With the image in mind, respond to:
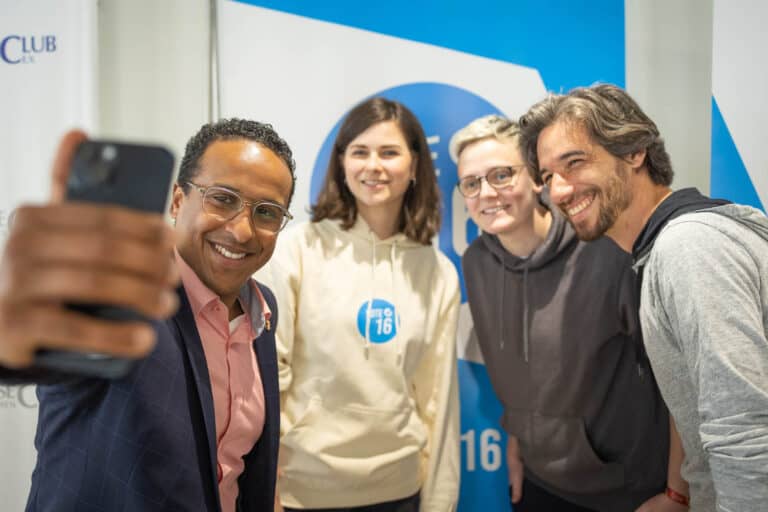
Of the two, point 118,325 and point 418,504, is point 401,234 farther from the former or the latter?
point 118,325

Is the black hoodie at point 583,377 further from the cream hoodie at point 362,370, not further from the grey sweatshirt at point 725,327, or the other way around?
the grey sweatshirt at point 725,327

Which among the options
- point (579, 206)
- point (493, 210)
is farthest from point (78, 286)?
point (493, 210)

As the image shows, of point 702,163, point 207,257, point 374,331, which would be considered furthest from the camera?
point 702,163

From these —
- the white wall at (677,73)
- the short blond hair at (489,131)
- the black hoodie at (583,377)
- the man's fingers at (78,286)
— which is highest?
the white wall at (677,73)

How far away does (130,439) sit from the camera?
1.01m

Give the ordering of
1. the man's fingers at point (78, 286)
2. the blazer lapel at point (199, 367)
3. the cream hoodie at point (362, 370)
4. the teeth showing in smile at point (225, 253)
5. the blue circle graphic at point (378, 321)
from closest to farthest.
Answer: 1. the man's fingers at point (78, 286)
2. the blazer lapel at point (199, 367)
3. the teeth showing in smile at point (225, 253)
4. the cream hoodie at point (362, 370)
5. the blue circle graphic at point (378, 321)

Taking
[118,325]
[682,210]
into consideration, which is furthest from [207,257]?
[682,210]

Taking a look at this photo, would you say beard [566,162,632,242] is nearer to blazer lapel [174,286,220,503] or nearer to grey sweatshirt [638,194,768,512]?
grey sweatshirt [638,194,768,512]

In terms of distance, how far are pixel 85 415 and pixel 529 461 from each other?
1.84m

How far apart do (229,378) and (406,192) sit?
1324 millimetres

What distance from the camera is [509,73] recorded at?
2.58 metres

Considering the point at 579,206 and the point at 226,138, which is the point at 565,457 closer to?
the point at 579,206

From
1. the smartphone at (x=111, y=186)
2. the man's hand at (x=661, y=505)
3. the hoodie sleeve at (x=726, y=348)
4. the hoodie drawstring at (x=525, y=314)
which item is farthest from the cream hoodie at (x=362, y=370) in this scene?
the smartphone at (x=111, y=186)

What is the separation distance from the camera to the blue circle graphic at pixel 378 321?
2.13m
